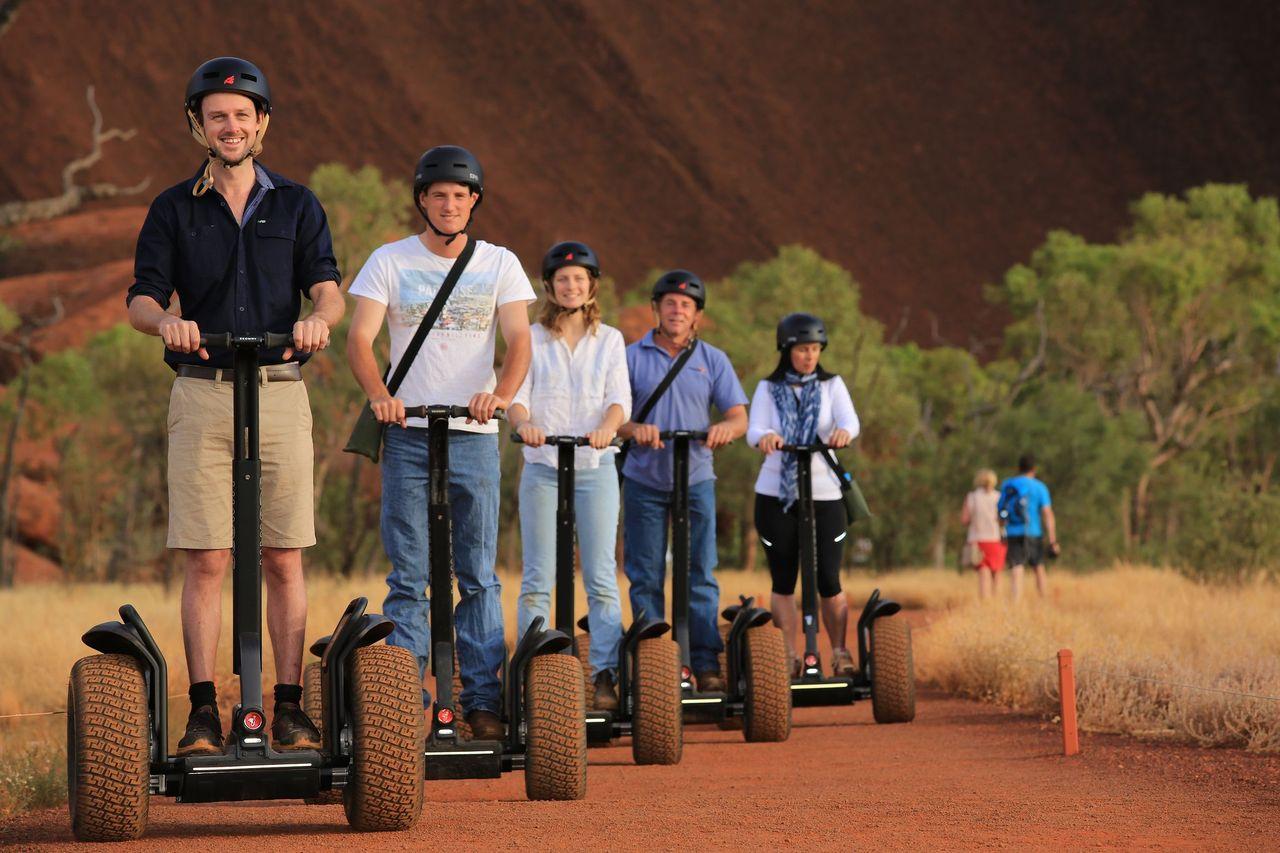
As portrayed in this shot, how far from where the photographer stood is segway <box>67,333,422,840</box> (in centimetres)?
634

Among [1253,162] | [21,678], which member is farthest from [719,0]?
[21,678]

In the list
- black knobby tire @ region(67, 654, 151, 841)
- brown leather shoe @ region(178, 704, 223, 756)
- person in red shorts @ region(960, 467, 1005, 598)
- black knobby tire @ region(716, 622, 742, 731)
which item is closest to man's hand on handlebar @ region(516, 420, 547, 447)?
brown leather shoe @ region(178, 704, 223, 756)

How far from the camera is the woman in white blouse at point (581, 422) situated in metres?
9.88

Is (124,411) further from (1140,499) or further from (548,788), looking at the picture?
(548,788)

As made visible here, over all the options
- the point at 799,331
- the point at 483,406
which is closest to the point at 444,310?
the point at 483,406

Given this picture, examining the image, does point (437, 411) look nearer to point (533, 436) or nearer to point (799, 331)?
point (533, 436)

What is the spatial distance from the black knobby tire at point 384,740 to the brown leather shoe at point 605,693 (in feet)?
10.1

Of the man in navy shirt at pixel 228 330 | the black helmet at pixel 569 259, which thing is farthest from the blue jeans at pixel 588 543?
the man in navy shirt at pixel 228 330

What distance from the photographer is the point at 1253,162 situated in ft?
437

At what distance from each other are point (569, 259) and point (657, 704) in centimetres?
247

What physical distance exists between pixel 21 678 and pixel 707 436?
778cm

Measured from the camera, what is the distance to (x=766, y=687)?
35.3 feet

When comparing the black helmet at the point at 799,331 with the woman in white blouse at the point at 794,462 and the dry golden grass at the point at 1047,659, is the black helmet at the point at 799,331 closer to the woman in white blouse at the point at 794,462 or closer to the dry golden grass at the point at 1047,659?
the woman in white blouse at the point at 794,462

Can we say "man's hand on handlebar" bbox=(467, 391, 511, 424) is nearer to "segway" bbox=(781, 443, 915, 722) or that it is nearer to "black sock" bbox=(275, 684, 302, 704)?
"black sock" bbox=(275, 684, 302, 704)
